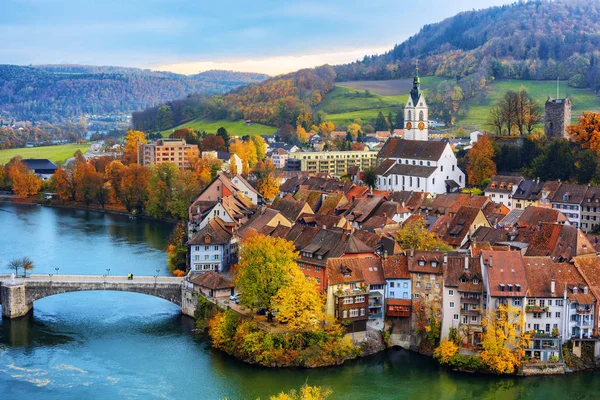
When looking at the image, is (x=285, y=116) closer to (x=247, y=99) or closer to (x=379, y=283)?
(x=247, y=99)

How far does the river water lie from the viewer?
31406 mm

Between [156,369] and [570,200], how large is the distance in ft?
92.5

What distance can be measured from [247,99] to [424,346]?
340 ft

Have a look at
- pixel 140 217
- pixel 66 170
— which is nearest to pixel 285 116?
Result: pixel 66 170

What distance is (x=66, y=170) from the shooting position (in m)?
92.1

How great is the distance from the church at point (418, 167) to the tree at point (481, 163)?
1178 mm

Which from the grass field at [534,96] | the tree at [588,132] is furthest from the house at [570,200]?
the grass field at [534,96]

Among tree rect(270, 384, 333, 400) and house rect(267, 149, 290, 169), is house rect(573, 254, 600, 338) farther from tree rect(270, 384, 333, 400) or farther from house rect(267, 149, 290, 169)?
house rect(267, 149, 290, 169)

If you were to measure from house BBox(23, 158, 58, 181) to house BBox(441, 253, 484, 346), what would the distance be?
73.1m

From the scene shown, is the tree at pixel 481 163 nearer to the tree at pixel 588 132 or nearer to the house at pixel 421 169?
the house at pixel 421 169

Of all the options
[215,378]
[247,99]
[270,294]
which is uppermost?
[247,99]

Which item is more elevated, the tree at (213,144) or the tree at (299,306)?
the tree at (213,144)

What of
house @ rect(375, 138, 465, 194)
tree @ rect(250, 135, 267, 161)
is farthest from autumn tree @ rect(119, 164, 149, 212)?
house @ rect(375, 138, 465, 194)

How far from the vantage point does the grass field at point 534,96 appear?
3873 inches
